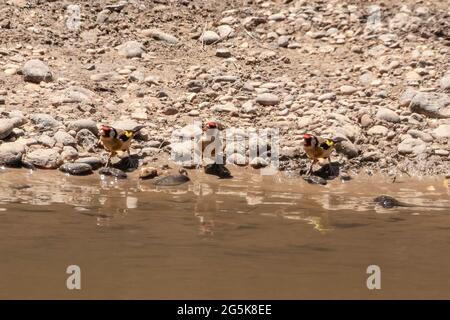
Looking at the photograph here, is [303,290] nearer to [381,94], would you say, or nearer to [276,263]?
[276,263]

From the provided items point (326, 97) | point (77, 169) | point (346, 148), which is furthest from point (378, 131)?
point (77, 169)

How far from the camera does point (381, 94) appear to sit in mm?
11289

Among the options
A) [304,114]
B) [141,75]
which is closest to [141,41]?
[141,75]

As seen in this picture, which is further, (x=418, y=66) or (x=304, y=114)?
(x=418, y=66)

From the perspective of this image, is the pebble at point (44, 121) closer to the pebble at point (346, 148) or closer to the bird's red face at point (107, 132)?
the bird's red face at point (107, 132)

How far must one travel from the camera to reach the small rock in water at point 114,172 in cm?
937

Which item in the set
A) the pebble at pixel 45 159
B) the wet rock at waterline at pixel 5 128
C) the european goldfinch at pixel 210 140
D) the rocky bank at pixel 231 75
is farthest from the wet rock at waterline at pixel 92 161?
the european goldfinch at pixel 210 140

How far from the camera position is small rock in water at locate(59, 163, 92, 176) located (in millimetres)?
9344

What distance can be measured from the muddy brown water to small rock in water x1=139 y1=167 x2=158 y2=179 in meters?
0.15

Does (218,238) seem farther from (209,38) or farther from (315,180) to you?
(209,38)

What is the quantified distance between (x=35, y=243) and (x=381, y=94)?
662cm

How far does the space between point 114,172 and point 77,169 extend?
46 centimetres

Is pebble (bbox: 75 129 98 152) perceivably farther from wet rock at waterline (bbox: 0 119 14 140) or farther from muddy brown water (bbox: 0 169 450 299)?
wet rock at waterline (bbox: 0 119 14 140)

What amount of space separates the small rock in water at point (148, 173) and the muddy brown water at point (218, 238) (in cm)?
15
